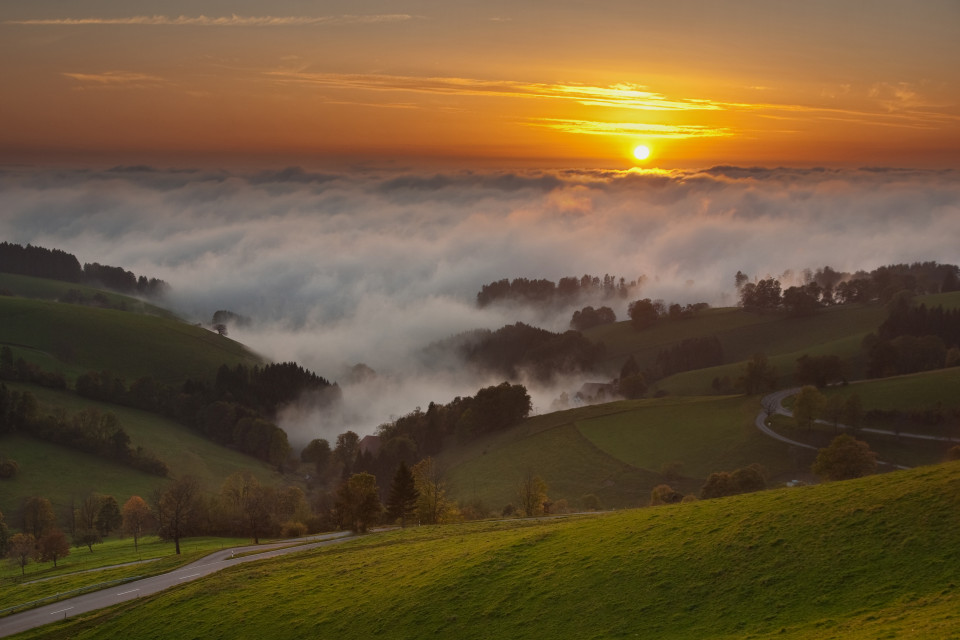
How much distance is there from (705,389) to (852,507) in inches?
5381

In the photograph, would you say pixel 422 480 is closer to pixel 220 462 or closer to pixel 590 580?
pixel 590 580

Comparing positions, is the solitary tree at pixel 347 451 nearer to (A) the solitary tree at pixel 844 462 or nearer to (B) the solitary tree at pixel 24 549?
(B) the solitary tree at pixel 24 549

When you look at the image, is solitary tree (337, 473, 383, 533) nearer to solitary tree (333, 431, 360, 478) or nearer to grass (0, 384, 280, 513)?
grass (0, 384, 280, 513)

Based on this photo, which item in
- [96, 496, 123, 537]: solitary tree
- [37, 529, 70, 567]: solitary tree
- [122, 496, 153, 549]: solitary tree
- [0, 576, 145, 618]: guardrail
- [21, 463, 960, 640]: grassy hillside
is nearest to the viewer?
[21, 463, 960, 640]: grassy hillside

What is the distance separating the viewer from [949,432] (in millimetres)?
120500

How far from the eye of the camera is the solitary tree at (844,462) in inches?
3474

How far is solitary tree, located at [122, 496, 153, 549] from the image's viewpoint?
4309 inches

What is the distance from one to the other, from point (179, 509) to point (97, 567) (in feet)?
37.2

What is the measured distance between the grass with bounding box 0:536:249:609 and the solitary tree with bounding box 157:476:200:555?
6.25 feet

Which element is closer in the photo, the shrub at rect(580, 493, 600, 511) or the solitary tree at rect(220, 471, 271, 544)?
the solitary tree at rect(220, 471, 271, 544)

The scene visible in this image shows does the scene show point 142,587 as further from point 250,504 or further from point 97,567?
point 250,504

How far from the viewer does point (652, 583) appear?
42250mm

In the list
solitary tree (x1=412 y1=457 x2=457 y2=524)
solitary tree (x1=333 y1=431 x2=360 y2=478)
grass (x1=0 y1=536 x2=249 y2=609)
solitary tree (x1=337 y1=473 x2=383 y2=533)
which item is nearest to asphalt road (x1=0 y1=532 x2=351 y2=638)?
grass (x1=0 y1=536 x2=249 y2=609)

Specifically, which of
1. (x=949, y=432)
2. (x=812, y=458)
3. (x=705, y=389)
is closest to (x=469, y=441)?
(x=705, y=389)
